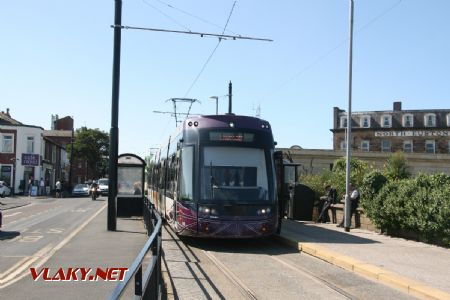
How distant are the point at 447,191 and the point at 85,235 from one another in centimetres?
1035

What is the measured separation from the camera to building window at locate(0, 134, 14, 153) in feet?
192

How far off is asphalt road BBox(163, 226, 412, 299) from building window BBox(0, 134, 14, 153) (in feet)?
161

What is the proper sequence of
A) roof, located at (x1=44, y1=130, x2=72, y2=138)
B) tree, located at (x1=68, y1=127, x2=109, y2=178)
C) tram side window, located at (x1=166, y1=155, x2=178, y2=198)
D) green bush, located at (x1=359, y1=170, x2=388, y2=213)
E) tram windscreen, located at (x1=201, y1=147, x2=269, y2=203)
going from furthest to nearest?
1. roof, located at (x1=44, y1=130, x2=72, y2=138)
2. tree, located at (x1=68, y1=127, x2=109, y2=178)
3. green bush, located at (x1=359, y1=170, x2=388, y2=213)
4. tram side window, located at (x1=166, y1=155, x2=178, y2=198)
5. tram windscreen, located at (x1=201, y1=147, x2=269, y2=203)

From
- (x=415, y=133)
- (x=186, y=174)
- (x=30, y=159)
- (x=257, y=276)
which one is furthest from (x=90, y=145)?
(x=257, y=276)

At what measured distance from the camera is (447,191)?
14023mm

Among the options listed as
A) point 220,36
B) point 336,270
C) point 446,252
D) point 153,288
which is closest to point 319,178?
point 220,36

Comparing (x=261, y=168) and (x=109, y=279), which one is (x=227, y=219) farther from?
(x=109, y=279)

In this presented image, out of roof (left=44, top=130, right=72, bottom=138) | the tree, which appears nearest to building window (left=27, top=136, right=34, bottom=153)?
the tree

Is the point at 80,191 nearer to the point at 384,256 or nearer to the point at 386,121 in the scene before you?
the point at 386,121

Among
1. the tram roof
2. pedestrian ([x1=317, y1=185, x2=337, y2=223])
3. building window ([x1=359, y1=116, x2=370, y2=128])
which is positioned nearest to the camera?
the tram roof

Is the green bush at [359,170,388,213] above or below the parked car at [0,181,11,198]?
above

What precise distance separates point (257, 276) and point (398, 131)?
8396cm

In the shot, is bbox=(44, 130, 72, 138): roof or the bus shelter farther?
bbox=(44, 130, 72, 138): roof

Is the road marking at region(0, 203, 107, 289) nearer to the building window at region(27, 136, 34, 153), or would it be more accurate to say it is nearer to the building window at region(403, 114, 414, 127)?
the building window at region(27, 136, 34, 153)
